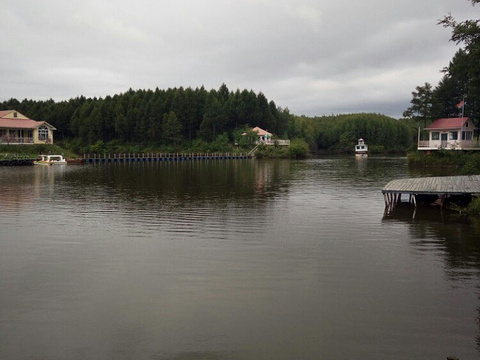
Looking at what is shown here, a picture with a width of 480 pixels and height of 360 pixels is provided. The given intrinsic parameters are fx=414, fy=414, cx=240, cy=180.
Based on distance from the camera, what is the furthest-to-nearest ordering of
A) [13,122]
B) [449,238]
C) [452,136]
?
[13,122], [452,136], [449,238]

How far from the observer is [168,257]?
43.1 ft

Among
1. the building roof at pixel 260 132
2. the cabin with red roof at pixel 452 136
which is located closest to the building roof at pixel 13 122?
the building roof at pixel 260 132

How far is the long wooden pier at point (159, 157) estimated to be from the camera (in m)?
87.5

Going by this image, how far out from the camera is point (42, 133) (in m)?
82.9

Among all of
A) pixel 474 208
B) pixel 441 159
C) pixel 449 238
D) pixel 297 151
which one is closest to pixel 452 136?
pixel 441 159

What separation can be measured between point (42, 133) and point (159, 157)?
79.2 ft

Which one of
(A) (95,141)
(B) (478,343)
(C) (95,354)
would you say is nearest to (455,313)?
(B) (478,343)

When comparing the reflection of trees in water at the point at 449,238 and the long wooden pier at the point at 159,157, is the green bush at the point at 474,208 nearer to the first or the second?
the reflection of trees in water at the point at 449,238

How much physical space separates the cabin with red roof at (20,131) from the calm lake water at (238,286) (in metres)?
65.1

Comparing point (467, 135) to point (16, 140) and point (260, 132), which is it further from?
point (16, 140)

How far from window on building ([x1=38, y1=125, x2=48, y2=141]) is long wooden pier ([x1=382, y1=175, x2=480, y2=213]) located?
75.6 m

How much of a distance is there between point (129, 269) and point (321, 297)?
556cm

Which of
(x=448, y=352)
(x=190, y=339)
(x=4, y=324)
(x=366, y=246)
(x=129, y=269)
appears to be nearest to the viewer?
(x=448, y=352)

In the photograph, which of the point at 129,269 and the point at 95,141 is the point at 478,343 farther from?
the point at 95,141
